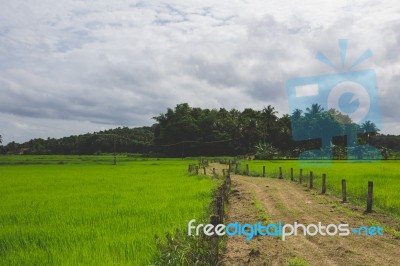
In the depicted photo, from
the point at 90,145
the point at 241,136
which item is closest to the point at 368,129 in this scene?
the point at 241,136

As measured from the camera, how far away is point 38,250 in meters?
6.34

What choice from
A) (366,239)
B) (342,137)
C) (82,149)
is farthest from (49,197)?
(82,149)

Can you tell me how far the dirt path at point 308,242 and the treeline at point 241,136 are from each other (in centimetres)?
3835

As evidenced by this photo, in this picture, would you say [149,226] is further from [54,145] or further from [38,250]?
[54,145]

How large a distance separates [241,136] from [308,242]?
55.9 meters

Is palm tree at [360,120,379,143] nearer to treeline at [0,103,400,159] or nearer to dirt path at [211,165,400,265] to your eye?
treeline at [0,103,400,159]

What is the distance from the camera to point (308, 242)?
732cm

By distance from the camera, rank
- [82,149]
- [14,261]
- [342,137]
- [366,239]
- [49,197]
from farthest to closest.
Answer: [82,149] → [342,137] → [49,197] → [366,239] → [14,261]

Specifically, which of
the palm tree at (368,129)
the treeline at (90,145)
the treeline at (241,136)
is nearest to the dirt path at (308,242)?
the treeline at (241,136)

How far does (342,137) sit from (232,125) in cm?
1762

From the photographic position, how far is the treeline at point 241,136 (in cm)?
5588

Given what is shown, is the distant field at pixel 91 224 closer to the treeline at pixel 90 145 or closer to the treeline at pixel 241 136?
the treeline at pixel 241 136

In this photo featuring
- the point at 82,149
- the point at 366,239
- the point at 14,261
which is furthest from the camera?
the point at 82,149

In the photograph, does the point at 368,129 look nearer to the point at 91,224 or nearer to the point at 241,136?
the point at 241,136
